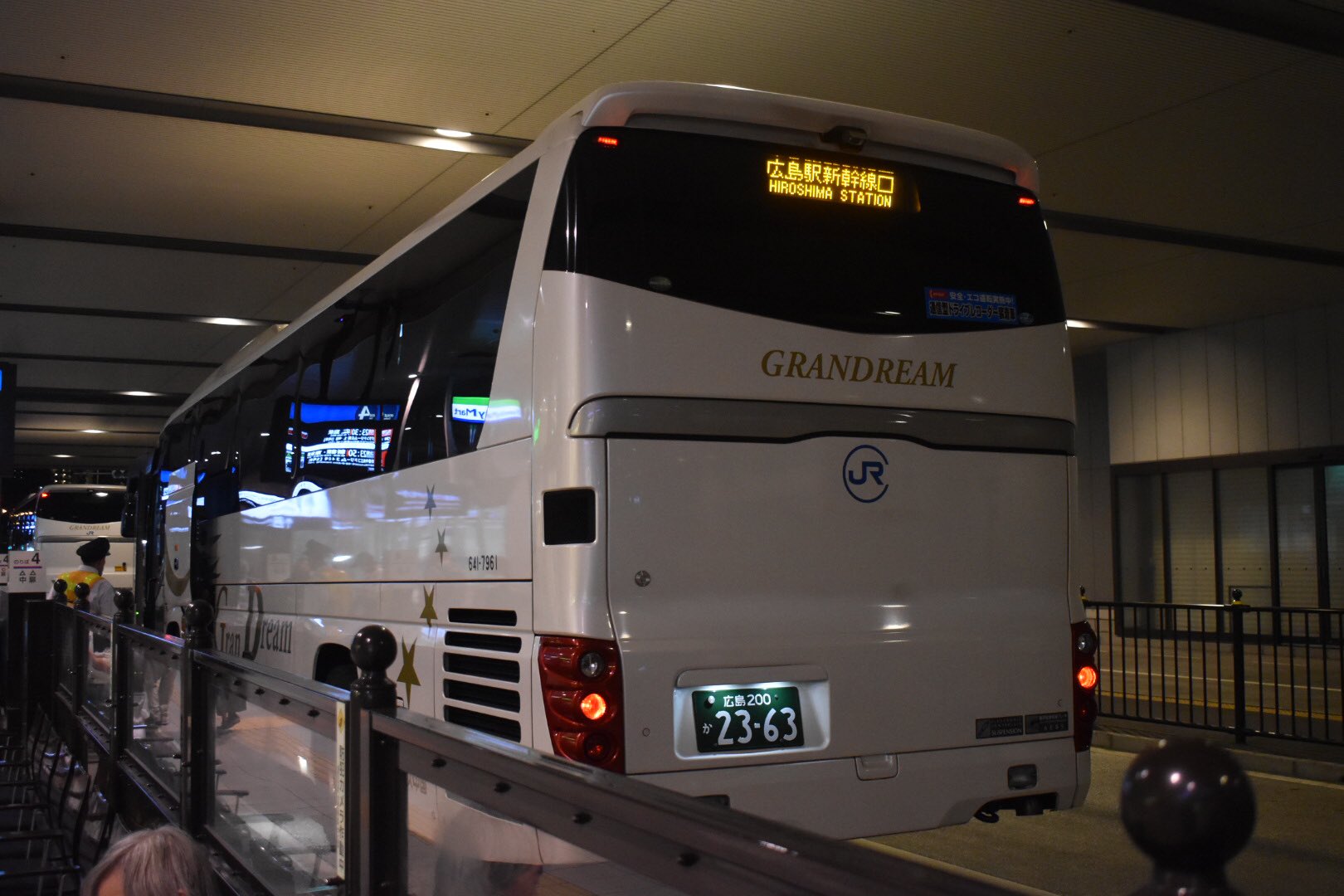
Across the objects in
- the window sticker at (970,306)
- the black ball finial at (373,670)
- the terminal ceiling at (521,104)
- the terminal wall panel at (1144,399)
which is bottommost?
the black ball finial at (373,670)

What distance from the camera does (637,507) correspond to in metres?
4.84

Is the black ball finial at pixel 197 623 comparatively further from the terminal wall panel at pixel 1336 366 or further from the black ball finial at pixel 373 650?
the terminal wall panel at pixel 1336 366

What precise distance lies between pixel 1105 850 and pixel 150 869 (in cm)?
606

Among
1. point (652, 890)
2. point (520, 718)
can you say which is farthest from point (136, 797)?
point (652, 890)

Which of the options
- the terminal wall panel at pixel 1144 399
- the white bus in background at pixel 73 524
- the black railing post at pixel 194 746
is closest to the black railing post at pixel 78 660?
the black railing post at pixel 194 746

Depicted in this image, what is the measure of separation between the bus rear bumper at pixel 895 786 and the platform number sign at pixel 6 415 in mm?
15184

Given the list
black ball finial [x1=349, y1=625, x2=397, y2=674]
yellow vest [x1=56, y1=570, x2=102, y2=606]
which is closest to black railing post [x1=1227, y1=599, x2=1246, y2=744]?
black ball finial [x1=349, y1=625, x2=397, y2=674]

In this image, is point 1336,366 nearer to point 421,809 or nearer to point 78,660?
point 78,660

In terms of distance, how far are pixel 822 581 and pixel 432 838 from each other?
8.60 feet

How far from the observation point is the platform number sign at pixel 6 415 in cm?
1700

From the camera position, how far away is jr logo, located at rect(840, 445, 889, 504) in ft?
17.3

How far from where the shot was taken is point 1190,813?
1.09 metres

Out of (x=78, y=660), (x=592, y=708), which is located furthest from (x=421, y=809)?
(x=78, y=660)

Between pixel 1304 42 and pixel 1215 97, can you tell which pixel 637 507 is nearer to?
pixel 1304 42
